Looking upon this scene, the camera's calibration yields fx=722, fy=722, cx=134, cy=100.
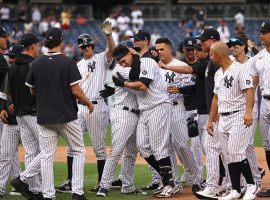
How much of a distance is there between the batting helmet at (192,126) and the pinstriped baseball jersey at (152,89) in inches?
35.9

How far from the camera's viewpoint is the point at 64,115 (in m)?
8.92

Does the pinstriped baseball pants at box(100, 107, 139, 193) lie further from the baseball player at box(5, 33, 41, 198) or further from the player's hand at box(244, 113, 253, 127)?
the player's hand at box(244, 113, 253, 127)

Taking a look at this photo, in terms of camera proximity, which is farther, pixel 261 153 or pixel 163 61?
pixel 261 153

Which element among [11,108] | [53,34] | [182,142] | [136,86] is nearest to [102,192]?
[182,142]

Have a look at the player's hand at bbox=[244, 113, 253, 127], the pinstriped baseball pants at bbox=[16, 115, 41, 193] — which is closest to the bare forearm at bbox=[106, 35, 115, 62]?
the pinstriped baseball pants at bbox=[16, 115, 41, 193]

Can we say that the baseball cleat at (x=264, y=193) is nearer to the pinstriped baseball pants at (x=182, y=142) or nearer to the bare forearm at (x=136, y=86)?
the pinstriped baseball pants at (x=182, y=142)

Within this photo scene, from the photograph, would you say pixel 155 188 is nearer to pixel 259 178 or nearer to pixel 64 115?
pixel 259 178

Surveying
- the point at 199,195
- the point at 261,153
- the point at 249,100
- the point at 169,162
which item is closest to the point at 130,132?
the point at 169,162

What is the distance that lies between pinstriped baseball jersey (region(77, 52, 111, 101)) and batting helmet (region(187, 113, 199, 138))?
1.39 meters

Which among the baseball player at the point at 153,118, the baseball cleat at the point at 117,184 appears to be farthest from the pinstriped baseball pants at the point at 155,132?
the baseball cleat at the point at 117,184

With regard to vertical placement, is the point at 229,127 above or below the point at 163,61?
below

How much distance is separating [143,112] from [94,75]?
1.29 metres

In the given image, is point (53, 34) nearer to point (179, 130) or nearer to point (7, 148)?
point (7, 148)

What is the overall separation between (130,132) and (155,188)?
1127mm
